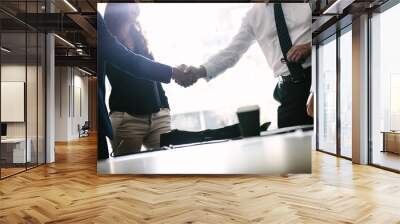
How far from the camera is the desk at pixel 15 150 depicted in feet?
21.4

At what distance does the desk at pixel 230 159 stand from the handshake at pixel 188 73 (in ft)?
3.64

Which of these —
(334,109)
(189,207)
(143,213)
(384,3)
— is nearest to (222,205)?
(189,207)

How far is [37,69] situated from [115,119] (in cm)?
253

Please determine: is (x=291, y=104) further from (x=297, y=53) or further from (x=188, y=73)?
(x=188, y=73)

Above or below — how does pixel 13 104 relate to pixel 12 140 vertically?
above

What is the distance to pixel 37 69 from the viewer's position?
24.7ft

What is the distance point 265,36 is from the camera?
6.15 meters

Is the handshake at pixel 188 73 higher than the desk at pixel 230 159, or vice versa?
the handshake at pixel 188 73

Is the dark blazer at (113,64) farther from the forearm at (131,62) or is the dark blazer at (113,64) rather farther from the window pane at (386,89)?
the window pane at (386,89)

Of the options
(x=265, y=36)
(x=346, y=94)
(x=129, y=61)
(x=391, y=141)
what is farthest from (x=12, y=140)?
(x=346, y=94)

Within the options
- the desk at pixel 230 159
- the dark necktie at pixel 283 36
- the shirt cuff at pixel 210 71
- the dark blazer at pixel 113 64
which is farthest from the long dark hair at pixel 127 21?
the dark necktie at pixel 283 36

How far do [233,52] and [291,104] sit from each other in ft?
4.21

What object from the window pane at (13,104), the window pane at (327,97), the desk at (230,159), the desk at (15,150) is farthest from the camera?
the window pane at (327,97)

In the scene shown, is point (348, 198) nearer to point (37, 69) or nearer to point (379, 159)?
point (379, 159)
